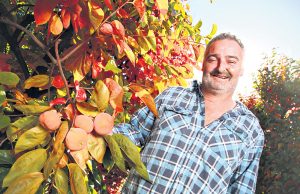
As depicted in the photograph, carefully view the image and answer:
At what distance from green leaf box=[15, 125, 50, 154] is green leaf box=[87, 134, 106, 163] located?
0.12 metres

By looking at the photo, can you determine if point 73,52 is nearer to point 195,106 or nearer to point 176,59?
point 195,106

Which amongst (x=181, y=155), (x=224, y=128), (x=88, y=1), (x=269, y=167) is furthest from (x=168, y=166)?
(x=269, y=167)

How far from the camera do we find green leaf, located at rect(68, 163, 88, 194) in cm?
88

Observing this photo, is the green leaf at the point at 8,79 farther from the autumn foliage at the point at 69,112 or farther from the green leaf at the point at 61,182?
the green leaf at the point at 61,182

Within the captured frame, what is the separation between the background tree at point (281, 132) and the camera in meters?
6.68

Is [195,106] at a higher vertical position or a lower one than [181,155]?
higher

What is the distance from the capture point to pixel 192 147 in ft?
5.96

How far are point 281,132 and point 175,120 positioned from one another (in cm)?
611

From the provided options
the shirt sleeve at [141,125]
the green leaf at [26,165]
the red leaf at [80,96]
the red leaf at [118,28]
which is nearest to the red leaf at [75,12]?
the red leaf at [118,28]

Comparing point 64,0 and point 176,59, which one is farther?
point 176,59

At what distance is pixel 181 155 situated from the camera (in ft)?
5.94

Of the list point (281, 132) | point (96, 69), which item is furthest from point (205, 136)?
point (281, 132)

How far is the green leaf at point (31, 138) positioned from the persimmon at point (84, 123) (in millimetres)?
77

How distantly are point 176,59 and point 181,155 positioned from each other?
39.8 inches
